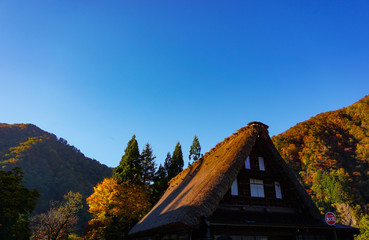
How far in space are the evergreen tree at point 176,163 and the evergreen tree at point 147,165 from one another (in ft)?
19.5

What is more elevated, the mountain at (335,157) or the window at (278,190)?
the mountain at (335,157)

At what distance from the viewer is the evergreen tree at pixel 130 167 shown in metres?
33.0

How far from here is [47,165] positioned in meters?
72.9

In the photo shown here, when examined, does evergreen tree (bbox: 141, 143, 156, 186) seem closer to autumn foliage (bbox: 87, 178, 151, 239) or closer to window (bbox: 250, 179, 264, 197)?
autumn foliage (bbox: 87, 178, 151, 239)

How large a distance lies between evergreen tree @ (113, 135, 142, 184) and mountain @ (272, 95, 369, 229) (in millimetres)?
47603

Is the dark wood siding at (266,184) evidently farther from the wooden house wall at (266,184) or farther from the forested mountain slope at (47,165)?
the forested mountain slope at (47,165)

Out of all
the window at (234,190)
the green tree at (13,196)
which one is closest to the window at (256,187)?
the window at (234,190)

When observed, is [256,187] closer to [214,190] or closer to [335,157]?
[214,190]

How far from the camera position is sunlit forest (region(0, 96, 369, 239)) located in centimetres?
2719

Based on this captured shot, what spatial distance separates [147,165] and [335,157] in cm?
→ 6101

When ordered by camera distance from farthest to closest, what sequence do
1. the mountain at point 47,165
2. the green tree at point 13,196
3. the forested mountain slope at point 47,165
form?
the forested mountain slope at point 47,165 < the mountain at point 47,165 < the green tree at point 13,196

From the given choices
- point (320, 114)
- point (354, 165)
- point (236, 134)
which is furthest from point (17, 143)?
point (320, 114)

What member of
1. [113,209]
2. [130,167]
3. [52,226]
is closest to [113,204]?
[113,209]

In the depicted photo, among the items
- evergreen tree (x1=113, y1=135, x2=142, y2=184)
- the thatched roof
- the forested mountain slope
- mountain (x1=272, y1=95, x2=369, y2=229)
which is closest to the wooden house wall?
the thatched roof
